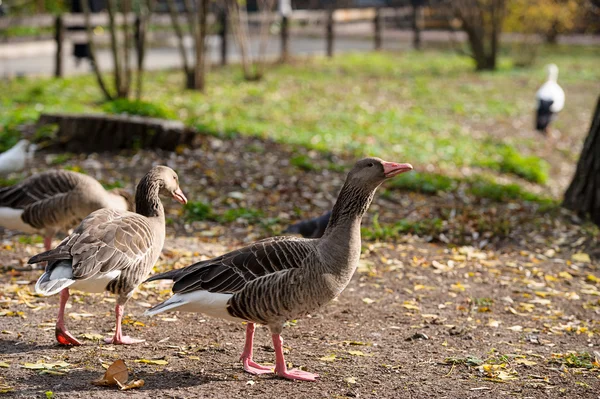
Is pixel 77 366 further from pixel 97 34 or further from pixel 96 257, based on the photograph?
pixel 97 34

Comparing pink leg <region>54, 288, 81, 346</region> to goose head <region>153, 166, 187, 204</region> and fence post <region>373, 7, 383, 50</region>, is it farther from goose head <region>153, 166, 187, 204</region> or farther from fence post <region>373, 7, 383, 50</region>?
fence post <region>373, 7, 383, 50</region>

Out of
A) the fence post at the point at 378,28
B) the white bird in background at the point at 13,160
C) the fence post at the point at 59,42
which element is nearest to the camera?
the white bird in background at the point at 13,160

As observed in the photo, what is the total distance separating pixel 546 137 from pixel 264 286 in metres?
11.7

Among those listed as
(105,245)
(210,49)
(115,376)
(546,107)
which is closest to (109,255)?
(105,245)

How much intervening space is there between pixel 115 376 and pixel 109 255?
836 mm

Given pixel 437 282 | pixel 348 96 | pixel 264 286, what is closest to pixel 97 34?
pixel 348 96

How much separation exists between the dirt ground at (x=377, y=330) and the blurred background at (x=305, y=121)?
49 centimetres

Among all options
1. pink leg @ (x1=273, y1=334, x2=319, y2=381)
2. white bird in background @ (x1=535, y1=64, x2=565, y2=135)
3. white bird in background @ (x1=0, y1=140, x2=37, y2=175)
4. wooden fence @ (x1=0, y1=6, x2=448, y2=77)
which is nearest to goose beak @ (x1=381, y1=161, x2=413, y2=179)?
pink leg @ (x1=273, y1=334, x2=319, y2=381)

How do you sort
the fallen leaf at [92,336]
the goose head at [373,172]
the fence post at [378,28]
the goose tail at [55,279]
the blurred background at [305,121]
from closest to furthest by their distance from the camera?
the goose tail at [55,279], the goose head at [373,172], the fallen leaf at [92,336], the blurred background at [305,121], the fence post at [378,28]

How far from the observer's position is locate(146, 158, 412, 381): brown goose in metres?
4.28

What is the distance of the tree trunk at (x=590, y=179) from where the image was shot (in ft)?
26.9

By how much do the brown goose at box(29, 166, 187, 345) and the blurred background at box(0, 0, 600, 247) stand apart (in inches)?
101


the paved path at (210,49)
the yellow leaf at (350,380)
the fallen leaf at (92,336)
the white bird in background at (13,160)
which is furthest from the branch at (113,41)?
the yellow leaf at (350,380)

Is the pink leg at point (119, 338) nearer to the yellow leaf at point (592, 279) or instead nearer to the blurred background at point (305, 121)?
the blurred background at point (305, 121)
